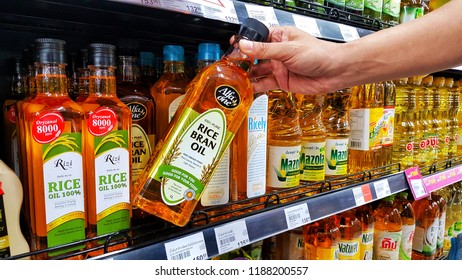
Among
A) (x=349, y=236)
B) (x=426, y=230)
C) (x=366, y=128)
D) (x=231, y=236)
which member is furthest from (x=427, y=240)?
(x=231, y=236)

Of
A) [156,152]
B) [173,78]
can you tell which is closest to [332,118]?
[173,78]

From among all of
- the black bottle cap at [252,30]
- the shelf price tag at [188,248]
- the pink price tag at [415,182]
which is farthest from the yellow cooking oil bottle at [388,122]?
the shelf price tag at [188,248]

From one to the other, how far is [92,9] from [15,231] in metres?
0.53

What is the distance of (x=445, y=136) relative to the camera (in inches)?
81.2

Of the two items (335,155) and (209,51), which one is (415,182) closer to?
(335,155)

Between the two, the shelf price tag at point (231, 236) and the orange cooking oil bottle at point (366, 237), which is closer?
the shelf price tag at point (231, 236)

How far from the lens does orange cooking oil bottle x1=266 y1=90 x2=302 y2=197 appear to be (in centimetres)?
114

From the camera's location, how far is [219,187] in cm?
98

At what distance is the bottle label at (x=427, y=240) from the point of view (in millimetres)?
1941

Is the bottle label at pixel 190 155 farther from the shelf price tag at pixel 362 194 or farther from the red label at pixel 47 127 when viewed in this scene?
the shelf price tag at pixel 362 194

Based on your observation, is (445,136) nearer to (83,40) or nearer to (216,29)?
(216,29)

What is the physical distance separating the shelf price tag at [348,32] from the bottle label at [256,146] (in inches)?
13.6

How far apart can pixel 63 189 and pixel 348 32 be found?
0.94 meters

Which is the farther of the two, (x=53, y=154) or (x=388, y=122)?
(x=388, y=122)
